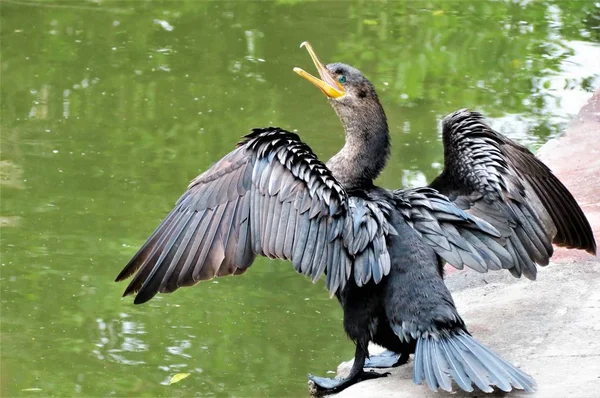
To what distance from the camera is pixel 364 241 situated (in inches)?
158

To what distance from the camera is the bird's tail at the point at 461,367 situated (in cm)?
368

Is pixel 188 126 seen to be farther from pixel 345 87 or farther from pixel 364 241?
pixel 364 241

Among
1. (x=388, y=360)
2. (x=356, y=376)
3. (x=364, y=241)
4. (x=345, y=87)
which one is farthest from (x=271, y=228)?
(x=345, y=87)

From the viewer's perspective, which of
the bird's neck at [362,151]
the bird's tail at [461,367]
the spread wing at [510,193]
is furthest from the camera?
the bird's neck at [362,151]

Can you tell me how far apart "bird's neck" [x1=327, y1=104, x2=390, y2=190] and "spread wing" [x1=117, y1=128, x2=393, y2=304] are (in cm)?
38

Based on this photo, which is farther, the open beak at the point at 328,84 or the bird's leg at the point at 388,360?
the open beak at the point at 328,84

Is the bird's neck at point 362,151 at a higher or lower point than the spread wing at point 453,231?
higher

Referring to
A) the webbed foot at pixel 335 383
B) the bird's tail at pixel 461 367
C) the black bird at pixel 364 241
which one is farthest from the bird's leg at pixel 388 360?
the bird's tail at pixel 461 367

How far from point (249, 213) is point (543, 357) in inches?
51.5

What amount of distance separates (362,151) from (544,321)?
1082mm

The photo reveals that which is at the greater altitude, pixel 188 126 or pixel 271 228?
pixel 271 228

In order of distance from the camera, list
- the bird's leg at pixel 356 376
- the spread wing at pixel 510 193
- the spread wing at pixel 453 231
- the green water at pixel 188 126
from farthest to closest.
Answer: the green water at pixel 188 126, the spread wing at pixel 510 193, the bird's leg at pixel 356 376, the spread wing at pixel 453 231

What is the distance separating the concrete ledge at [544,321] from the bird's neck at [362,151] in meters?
0.79

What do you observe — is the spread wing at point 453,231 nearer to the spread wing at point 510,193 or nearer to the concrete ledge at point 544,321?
the spread wing at point 510,193
